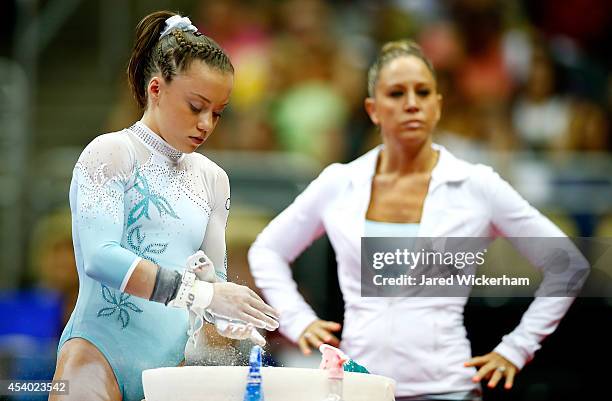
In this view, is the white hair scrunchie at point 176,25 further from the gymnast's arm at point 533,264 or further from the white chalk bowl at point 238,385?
the gymnast's arm at point 533,264

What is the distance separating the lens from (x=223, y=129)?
14.0ft

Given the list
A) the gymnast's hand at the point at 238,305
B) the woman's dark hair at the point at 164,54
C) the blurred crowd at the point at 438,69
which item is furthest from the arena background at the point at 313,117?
the gymnast's hand at the point at 238,305

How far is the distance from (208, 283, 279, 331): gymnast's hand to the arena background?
35 centimetres

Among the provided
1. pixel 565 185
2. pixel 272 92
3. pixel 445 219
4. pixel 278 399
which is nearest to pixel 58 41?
pixel 272 92

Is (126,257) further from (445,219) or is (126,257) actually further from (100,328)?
(445,219)

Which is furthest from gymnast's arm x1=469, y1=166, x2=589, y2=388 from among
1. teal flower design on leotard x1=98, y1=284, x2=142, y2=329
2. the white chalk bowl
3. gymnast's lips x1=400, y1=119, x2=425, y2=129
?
teal flower design on leotard x1=98, y1=284, x2=142, y2=329

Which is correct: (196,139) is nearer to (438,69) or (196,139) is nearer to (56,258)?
(56,258)

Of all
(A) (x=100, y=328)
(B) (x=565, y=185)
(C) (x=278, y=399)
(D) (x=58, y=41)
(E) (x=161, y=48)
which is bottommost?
(C) (x=278, y=399)

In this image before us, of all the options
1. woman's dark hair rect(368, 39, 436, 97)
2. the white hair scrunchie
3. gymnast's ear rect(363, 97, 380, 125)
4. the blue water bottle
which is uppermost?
woman's dark hair rect(368, 39, 436, 97)

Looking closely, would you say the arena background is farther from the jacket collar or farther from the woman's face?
the woman's face

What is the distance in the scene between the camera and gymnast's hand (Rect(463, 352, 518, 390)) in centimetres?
→ 291

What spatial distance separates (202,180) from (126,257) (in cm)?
36

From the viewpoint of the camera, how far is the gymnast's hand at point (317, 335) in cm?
298

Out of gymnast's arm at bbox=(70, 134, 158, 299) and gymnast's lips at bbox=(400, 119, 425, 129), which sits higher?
gymnast's lips at bbox=(400, 119, 425, 129)
